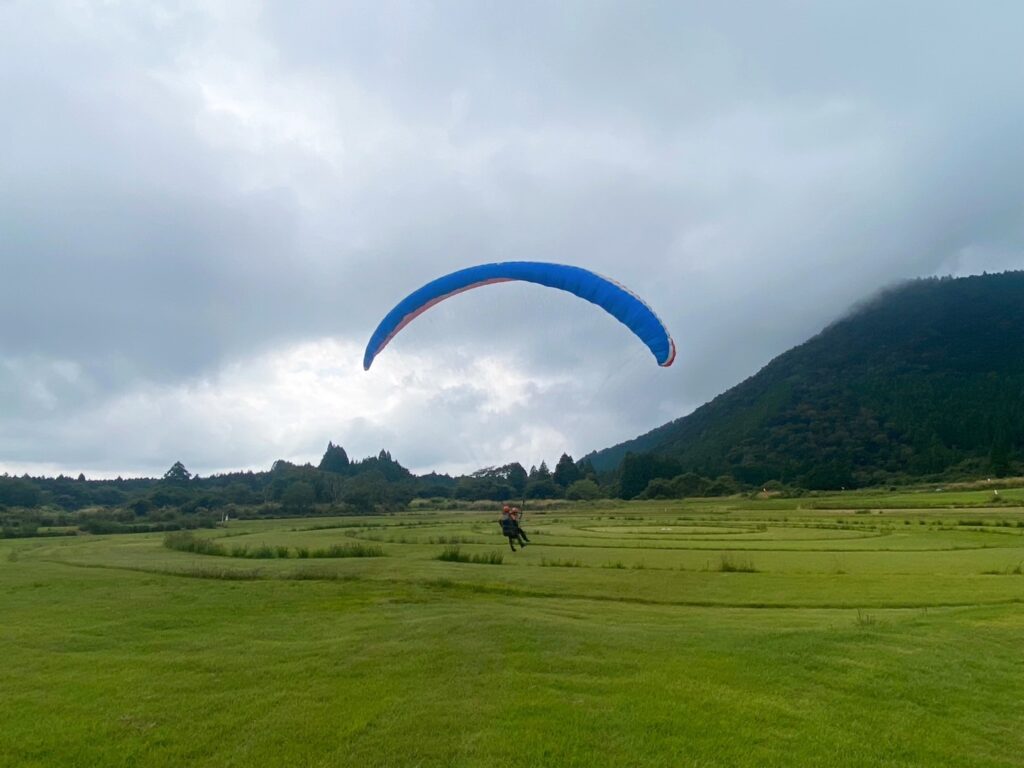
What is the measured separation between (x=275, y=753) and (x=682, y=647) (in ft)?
19.5

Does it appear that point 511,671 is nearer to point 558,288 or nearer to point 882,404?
point 558,288

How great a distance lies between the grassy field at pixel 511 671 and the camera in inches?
269

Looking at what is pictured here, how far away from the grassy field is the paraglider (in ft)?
20.4

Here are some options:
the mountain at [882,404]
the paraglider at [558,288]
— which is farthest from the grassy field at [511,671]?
the mountain at [882,404]

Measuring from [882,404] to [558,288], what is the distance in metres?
144

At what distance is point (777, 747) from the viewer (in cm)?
677

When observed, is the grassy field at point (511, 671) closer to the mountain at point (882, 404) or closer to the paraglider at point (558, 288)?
the paraglider at point (558, 288)

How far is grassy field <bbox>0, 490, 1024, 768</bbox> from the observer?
6.83 metres

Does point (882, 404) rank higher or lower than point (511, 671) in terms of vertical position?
higher

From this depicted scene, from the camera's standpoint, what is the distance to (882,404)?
144000 millimetres

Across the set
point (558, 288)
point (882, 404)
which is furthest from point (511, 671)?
point (882, 404)

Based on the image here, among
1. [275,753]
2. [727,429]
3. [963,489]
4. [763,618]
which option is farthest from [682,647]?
[727,429]

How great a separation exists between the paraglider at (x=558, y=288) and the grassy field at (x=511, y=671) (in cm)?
621

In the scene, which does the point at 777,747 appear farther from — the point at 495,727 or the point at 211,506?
the point at 211,506
